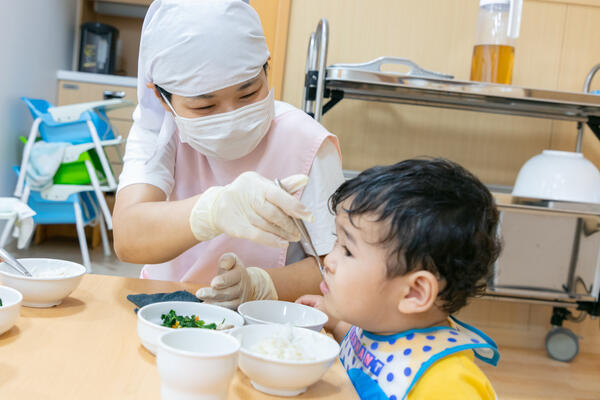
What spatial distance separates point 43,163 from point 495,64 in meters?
2.67

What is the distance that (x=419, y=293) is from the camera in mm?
817

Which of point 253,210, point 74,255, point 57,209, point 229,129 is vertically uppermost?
point 229,129

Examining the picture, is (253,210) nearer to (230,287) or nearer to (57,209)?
(230,287)

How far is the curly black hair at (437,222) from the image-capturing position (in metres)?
0.79

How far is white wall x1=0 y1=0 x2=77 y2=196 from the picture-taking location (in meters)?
3.61

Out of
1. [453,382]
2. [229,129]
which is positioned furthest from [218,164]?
[453,382]

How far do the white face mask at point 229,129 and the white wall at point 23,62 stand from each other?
2944 millimetres

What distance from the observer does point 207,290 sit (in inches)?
36.7

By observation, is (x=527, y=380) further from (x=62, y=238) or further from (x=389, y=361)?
(x=62, y=238)

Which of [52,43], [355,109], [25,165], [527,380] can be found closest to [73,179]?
[25,165]

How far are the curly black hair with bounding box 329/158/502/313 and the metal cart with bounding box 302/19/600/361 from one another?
51.9 inches

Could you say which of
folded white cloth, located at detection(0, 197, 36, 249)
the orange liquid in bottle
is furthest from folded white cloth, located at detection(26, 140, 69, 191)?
the orange liquid in bottle

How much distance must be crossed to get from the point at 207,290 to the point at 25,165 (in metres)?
2.97

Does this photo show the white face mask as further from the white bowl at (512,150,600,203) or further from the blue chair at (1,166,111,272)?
the blue chair at (1,166,111,272)
